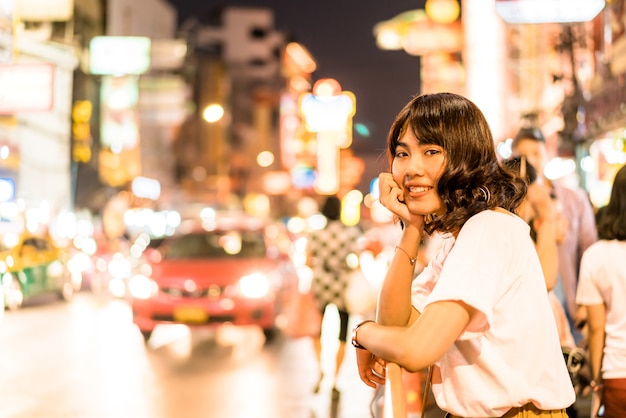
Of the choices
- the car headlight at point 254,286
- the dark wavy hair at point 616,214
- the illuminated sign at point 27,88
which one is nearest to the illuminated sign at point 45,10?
the illuminated sign at point 27,88

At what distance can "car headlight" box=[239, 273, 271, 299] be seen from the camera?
13.1m

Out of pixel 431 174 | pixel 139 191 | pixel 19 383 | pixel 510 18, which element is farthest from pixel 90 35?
pixel 431 174

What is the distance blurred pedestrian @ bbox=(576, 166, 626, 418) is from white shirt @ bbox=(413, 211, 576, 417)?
179cm

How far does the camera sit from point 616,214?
4.07m

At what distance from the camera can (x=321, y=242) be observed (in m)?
9.88

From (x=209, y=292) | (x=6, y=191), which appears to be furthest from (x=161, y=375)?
(x=6, y=191)

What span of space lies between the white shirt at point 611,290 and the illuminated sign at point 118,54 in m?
25.6

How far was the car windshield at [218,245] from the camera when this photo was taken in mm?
14172

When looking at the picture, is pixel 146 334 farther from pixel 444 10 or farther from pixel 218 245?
pixel 444 10

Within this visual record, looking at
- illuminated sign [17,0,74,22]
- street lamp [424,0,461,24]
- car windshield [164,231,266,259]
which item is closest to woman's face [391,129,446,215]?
car windshield [164,231,266,259]

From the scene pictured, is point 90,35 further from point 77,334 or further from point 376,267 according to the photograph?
point 77,334

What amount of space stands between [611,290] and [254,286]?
30.7 feet

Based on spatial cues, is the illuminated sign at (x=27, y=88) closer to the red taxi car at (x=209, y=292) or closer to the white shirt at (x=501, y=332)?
the red taxi car at (x=209, y=292)

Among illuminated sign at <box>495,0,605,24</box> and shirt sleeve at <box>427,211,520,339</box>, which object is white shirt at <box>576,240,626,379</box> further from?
illuminated sign at <box>495,0,605,24</box>
